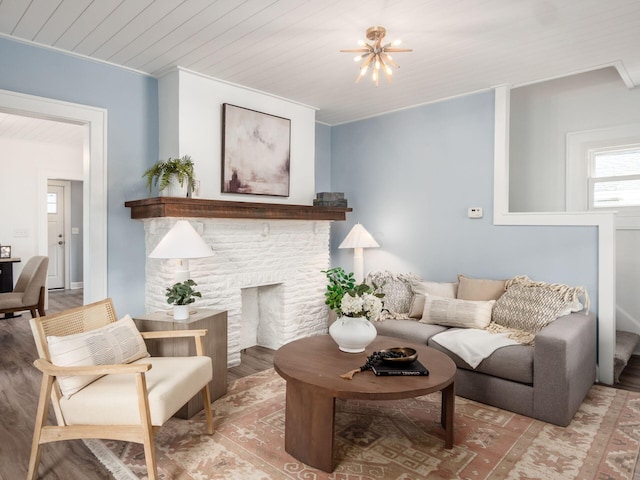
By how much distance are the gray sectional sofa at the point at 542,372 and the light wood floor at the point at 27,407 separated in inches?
21.2

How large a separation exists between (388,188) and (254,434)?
3.14 m

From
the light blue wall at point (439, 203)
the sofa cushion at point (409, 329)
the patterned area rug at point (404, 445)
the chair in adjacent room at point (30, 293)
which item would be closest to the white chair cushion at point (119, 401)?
the patterned area rug at point (404, 445)

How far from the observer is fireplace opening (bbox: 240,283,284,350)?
434 centimetres

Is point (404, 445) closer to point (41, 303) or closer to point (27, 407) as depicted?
point (27, 407)

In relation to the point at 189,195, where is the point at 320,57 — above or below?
above

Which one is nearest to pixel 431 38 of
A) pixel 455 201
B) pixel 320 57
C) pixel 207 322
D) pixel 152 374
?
pixel 320 57

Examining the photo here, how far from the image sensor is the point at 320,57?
3262 millimetres

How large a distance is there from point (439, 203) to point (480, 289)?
107cm

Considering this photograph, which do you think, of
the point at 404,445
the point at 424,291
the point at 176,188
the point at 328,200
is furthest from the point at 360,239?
the point at 404,445

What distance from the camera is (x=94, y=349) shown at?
86.0 inches

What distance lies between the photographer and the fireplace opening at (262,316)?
4340 mm

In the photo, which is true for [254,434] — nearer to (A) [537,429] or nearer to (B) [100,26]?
(A) [537,429]

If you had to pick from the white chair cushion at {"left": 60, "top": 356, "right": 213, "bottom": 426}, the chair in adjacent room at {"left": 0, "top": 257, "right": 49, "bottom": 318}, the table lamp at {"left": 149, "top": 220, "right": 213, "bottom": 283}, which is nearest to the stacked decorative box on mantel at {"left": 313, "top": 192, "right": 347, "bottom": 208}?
the table lamp at {"left": 149, "top": 220, "right": 213, "bottom": 283}

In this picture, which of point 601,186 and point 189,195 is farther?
Answer: point 601,186
